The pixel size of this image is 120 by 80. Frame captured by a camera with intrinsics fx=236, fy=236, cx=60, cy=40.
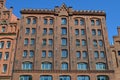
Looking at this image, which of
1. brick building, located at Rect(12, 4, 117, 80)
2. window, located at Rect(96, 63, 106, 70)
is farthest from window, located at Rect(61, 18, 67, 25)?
window, located at Rect(96, 63, 106, 70)

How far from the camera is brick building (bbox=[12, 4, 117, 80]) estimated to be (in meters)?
47.1

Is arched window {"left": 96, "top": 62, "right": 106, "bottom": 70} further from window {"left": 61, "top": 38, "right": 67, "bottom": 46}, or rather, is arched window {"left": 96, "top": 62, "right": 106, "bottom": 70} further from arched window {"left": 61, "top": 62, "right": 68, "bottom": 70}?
window {"left": 61, "top": 38, "right": 67, "bottom": 46}

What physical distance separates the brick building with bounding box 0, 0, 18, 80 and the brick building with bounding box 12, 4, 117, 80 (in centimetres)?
117

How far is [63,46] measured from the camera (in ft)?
167

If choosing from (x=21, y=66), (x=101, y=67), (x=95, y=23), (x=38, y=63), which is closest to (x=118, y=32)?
(x=95, y=23)

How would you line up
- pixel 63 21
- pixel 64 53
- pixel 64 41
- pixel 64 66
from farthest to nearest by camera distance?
pixel 63 21 → pixel 64 41 → pixel 64 53 → pixel 64 66

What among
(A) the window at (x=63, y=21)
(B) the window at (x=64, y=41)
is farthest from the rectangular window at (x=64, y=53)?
(A) the window at (x=63, y=21)

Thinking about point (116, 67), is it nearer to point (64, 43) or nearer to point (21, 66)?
point (64, 43)

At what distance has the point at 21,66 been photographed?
157 feet

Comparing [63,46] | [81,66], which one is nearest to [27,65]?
[63,46]

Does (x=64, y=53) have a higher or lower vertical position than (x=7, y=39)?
lower

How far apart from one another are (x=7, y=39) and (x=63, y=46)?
476 inches

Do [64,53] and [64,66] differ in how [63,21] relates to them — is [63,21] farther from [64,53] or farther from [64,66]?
[64,66]

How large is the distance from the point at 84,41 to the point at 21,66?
1457 cm
